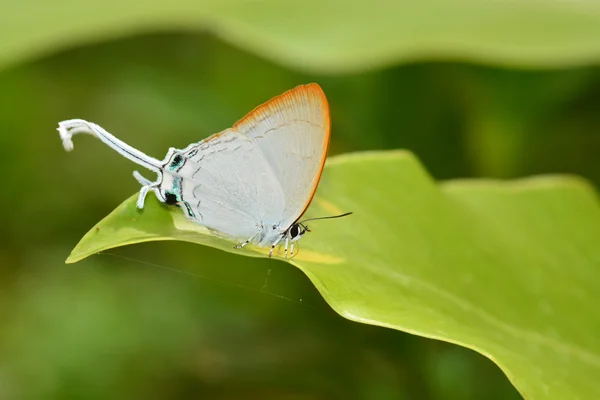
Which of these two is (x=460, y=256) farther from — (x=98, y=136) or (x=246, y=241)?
(x=98, y=136)

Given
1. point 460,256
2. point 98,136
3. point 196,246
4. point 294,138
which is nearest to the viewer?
point 98,136

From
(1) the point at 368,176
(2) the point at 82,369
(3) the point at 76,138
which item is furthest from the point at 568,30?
(3) the point at 76,138

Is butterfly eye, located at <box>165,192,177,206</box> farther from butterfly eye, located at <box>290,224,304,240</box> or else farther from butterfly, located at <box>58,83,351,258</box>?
butterfly eye, located at <box>290,224,304,240</box>

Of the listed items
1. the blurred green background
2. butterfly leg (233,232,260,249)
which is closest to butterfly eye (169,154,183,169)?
butterfly leg (233,232,260,249)

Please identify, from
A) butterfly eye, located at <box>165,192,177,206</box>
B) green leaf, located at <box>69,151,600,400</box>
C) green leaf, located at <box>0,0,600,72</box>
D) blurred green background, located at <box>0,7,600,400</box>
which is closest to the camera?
green leaf, located at <box>69,151,600,400</box>

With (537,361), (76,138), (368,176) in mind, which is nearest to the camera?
(537,361)

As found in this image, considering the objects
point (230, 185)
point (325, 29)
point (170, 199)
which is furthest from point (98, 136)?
point (325, 29)

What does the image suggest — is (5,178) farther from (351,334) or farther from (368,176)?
(368,176)
